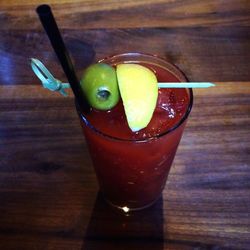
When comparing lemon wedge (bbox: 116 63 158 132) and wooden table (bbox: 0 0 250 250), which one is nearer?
lemon wedge (bbox: 116 63 158 132)

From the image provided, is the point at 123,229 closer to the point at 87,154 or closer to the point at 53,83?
the point at 87,154

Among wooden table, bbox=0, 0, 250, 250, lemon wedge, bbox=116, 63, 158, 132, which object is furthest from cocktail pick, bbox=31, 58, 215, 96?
wooden table, bbox=0, 0, 250, 250

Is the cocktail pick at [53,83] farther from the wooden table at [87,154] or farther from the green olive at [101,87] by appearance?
the wooden table at [87,154]

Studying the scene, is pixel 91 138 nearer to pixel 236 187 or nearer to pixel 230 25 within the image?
pixel 236 187

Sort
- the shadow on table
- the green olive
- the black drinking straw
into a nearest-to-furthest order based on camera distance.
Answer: the black drinking straw, the green olive, the shadow on table

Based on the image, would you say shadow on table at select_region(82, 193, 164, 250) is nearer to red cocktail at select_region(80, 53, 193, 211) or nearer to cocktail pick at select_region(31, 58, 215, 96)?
red cocktail at select_region(80, 53, 193, 211)

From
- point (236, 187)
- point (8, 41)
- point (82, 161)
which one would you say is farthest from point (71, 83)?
point (8, 41)

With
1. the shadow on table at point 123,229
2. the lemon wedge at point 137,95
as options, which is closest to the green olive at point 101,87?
the lemon wedge at point 137,95
